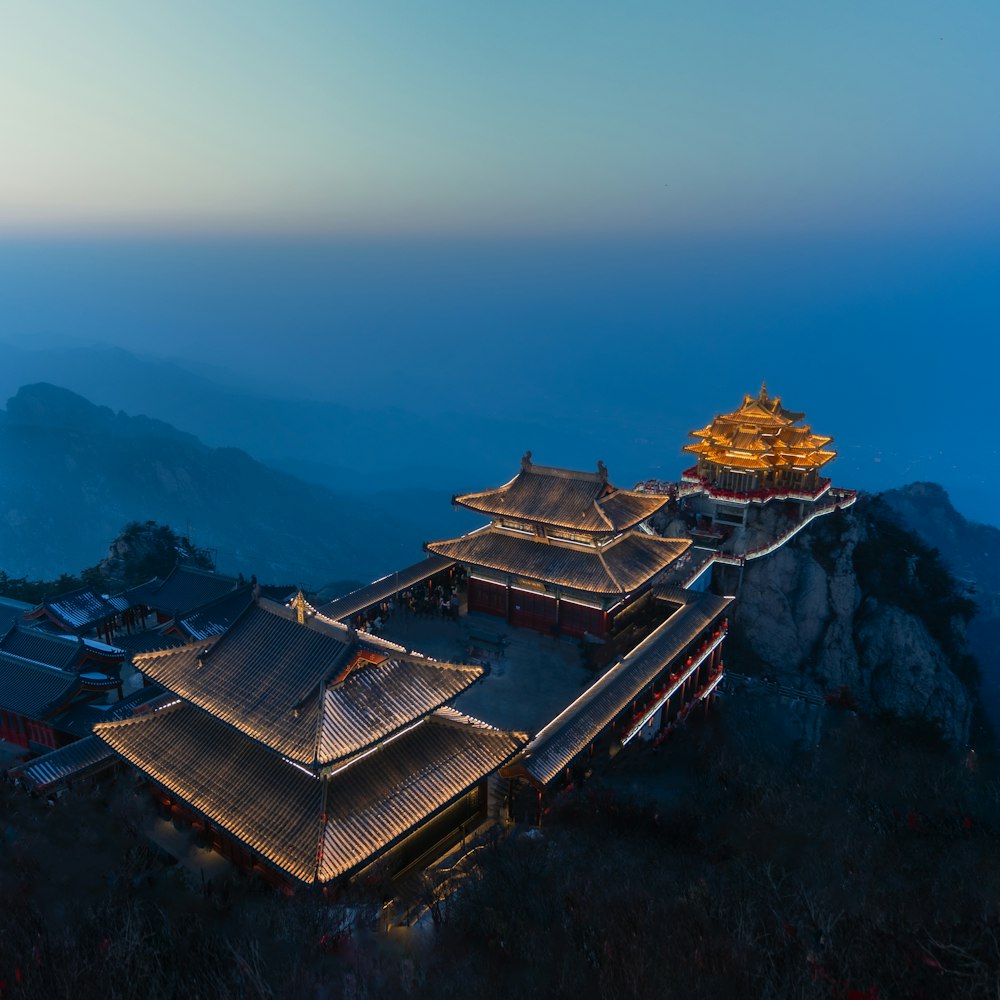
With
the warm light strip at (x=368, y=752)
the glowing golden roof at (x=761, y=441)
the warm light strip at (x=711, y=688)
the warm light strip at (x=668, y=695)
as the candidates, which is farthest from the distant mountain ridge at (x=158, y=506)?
the warm light strip at (x=368, y=752)

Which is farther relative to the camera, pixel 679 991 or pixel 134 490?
pixel 134 490

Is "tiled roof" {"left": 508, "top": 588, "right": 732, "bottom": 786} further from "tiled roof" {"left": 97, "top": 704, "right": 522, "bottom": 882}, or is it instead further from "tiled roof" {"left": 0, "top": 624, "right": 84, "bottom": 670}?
"tiled roof" {"left": 0, "top": 624, "right": 84, "bottom": 670}

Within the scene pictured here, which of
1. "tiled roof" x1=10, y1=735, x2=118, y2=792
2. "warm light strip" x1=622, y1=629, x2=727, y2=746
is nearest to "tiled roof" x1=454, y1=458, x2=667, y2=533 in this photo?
"warm light strip" x1=622, y1=629, x2=727, y2=746

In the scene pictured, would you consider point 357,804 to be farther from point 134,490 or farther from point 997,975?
point 134,490

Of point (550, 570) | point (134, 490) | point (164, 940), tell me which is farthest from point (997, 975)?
point (134, 490)

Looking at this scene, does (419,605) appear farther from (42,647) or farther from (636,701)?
(42,647)

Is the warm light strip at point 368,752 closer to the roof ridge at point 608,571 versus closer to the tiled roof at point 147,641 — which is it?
the roof ridge at point 608,571
